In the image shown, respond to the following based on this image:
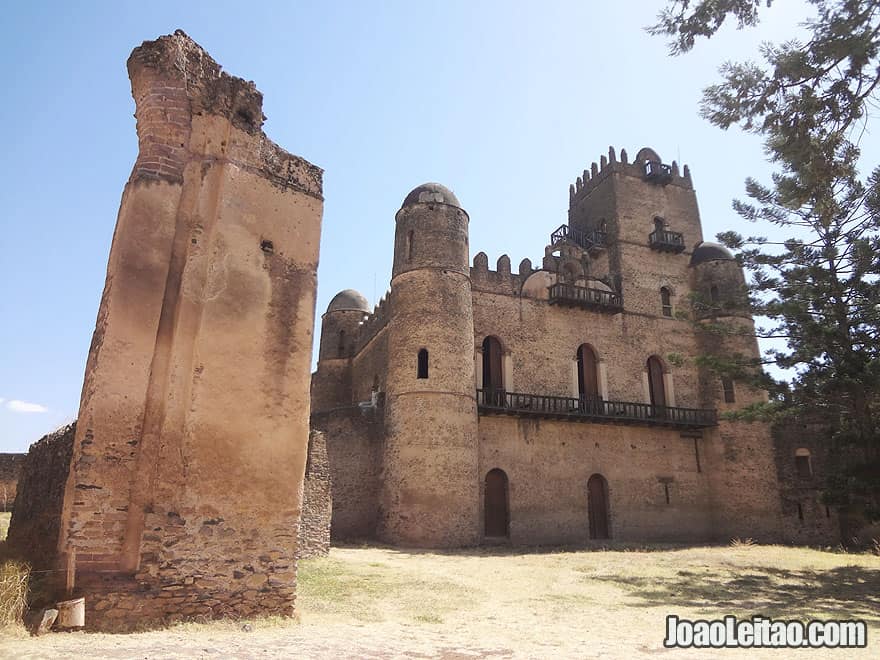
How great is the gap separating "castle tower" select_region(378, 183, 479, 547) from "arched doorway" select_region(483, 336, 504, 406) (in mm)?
1057

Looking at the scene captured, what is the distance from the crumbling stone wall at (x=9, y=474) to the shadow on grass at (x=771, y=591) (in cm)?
1487

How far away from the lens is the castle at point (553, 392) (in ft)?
56.6

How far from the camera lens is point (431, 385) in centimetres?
1731

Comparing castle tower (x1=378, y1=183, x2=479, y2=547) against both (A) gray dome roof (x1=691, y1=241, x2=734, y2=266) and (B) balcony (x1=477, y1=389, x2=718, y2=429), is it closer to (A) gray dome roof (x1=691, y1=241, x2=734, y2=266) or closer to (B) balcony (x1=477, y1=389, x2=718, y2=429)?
(B) balcony (x1=477, y1=389, x2=718, y2=429)

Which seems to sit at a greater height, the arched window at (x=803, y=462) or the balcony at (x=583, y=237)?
the balcony at (x=583, y=237)

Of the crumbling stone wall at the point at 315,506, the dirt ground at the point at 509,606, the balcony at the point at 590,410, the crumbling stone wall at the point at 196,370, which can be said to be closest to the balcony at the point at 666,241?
the balcony at the point at 590,410

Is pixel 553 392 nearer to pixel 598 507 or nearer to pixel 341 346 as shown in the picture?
pixel 598 507

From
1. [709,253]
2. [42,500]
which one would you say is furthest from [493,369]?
[42,500]

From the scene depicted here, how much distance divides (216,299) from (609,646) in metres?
5.17

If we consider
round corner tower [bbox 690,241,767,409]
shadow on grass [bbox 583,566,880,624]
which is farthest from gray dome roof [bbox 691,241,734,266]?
shadow on grass [bbox 583,566,880,624]

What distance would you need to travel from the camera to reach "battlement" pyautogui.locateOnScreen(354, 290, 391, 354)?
2024 cm

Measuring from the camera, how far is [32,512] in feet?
23.0

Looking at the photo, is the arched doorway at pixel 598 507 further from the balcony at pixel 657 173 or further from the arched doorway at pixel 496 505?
Answer: the balcony at pixel 657 173

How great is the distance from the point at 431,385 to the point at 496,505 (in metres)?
4.02
